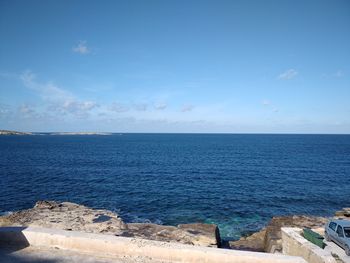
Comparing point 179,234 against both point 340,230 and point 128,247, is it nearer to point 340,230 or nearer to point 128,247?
point 340,230

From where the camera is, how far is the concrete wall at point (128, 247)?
306 inches

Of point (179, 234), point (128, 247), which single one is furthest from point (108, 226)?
point (128, 247)

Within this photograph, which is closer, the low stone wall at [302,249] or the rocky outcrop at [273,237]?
the low stone wall at [302,249]

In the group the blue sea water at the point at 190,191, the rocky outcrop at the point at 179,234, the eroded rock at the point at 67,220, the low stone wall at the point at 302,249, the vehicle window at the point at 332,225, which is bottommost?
the blue sea water at the point at 190,191

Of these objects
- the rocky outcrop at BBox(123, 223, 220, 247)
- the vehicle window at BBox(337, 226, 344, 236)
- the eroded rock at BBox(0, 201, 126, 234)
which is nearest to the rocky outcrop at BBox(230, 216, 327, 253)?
the rocky outcrop at BBox(123, 223, 220, 247)

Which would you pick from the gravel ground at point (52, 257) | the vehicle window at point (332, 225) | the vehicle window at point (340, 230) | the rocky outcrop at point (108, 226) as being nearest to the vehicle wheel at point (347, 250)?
the vehicle window at point (340, 230)

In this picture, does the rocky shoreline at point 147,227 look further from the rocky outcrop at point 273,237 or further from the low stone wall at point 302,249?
the low stone wall at point 302,249

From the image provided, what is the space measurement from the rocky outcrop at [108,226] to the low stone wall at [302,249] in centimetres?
460

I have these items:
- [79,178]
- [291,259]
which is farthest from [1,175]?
[291,259]

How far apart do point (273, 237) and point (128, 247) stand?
46.5ft

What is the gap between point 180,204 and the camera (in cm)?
3347

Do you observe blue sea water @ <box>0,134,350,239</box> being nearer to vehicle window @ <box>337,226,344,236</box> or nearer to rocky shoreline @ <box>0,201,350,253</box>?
rocky shoreline @ <box>0,201,350,253</box>

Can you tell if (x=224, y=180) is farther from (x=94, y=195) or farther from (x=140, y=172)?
(x=94, y=195)

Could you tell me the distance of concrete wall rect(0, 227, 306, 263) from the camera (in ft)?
25.5
